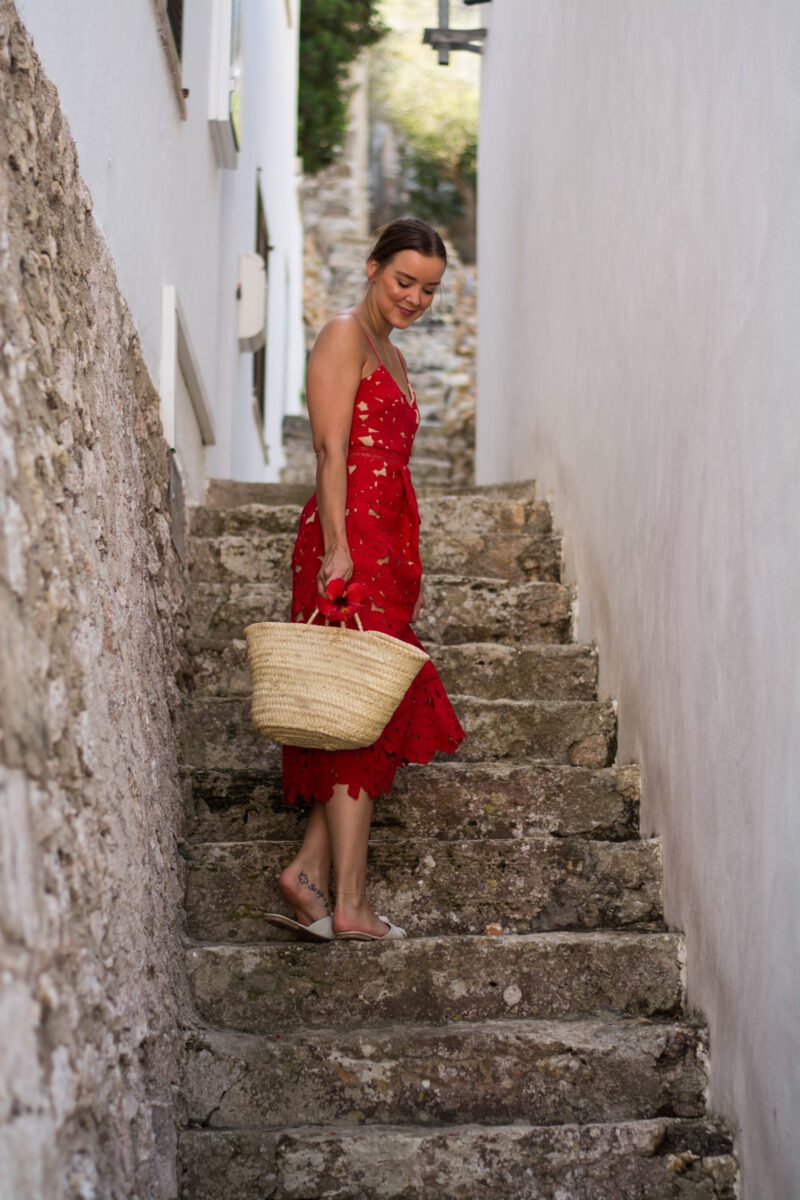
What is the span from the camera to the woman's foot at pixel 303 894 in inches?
119

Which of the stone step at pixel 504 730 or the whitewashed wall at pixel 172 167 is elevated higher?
the whitewashed wall at pixel 172 167

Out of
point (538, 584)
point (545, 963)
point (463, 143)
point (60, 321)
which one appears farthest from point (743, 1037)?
point (463, 143)

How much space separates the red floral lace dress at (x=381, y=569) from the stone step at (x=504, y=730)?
0.47 meters

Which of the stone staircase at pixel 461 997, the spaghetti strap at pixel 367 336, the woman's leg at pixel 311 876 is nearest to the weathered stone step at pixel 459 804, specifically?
the stone staircase at pixel 461 997

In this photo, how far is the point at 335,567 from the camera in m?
3.01

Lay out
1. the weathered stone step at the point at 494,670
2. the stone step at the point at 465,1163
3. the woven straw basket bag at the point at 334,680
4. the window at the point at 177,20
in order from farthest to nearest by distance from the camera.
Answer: the window at the point at 177,20, the weathered stone step at the point at 494,670, the woven straw basket bag at the point at 334,680, the stone step at the point at 465,1163

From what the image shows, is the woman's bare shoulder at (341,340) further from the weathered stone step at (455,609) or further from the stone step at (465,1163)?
the stone step at (465,1163)

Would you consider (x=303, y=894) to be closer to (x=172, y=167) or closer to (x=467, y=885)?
(x=467, y=885)

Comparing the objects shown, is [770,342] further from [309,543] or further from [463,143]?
[463,143]

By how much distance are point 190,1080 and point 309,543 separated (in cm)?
119

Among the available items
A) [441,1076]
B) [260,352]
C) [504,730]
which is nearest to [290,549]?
[504,730]

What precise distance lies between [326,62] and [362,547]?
13.5 metres

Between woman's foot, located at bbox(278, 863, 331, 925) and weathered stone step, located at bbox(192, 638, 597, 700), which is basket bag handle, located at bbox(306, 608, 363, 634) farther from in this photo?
weathered stone step, located at bbox(192, 638, 597, 700)

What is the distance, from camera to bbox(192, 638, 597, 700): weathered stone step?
397 centimetres
